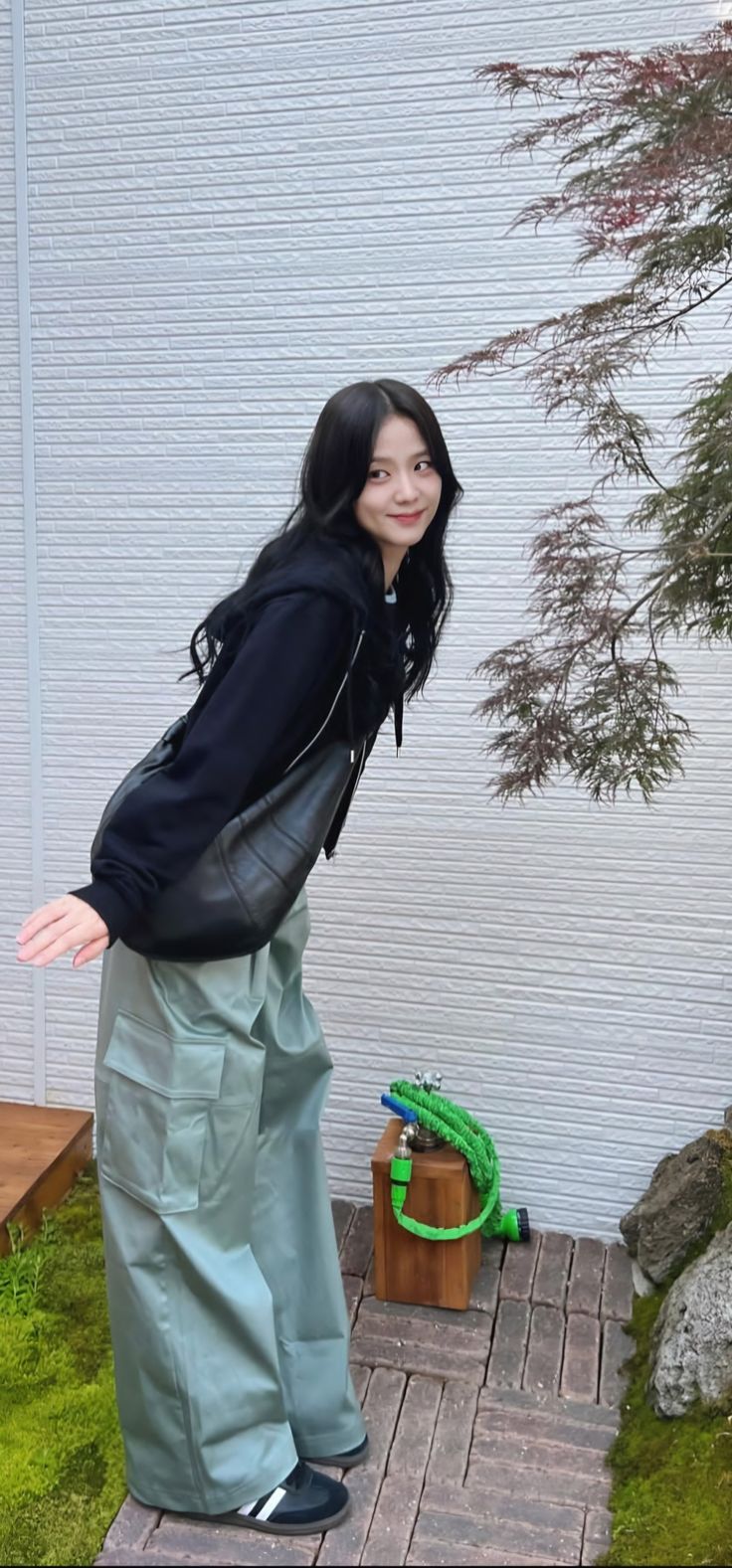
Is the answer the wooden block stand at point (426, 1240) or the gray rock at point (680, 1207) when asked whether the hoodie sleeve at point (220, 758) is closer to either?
the wooden block stand at point (426, 1240)

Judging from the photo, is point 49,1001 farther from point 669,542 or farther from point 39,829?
point 669,542

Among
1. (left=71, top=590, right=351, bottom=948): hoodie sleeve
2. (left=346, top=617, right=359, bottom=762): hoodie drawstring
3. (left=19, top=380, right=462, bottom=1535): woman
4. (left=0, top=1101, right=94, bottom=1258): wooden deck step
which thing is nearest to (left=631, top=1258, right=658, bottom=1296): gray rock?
(left=19, top=380, right=462, bottom=1535): woman

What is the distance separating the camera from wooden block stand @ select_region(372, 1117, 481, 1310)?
260cm

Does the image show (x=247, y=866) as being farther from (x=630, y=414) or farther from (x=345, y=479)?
(x=630, y=414)

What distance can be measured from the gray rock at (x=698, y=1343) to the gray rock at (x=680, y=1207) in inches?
9.7

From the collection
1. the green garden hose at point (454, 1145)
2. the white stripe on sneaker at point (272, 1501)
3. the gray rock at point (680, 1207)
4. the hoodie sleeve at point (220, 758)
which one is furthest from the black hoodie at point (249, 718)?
the gray rock at point (680, 1207)

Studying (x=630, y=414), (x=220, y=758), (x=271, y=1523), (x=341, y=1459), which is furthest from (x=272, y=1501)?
(x=630, y=414)

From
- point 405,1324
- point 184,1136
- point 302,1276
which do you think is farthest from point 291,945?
point 405,1324

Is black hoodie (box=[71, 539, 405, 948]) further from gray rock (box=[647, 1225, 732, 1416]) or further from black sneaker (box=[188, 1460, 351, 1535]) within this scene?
gray rock (box=[647, 1225, 732, 1416])

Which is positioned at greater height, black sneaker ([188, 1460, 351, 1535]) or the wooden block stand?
the wooden block stand

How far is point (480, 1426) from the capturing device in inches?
90.6

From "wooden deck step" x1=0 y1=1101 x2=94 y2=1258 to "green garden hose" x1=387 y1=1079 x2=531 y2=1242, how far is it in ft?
2.72

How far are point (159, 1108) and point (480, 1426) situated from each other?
948 mm

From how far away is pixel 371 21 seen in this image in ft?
8.60
